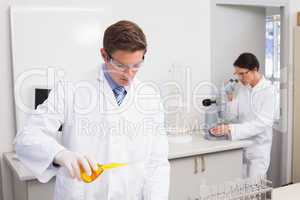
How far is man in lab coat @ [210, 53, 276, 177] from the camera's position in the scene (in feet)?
9.37

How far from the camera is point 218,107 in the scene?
333 cm

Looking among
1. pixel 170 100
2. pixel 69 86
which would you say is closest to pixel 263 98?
pixel 170 100

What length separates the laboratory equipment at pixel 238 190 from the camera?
1.45 m

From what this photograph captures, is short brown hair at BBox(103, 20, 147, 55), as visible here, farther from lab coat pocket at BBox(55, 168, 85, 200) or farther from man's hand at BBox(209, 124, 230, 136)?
man's hand at BBox(209, 124, 230, 136)

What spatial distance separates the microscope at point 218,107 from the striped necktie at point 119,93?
1593 millimetres

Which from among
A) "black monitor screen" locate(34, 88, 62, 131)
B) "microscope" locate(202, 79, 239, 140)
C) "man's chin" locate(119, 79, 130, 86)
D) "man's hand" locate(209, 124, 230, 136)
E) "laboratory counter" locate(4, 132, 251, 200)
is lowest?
"laboratory counter" locate(4, 132, 251, 200)

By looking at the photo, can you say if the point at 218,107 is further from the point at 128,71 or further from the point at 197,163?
the point at 128,71

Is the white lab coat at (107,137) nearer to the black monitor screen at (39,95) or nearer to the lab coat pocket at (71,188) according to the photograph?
the lab coat pocket at (71,188)

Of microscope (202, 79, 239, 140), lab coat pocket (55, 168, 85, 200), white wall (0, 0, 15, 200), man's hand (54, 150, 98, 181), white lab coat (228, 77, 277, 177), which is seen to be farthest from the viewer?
microscope (202, 79, 239, 140)

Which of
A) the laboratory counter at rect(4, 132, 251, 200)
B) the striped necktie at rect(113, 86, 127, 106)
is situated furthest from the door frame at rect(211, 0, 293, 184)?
the striped necktie at rect(113, 86, 127, 106)

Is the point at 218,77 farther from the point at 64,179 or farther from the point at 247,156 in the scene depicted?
the point at 64,179

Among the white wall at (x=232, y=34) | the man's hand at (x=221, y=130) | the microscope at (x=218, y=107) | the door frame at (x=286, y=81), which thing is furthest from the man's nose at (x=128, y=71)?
the door frame at (x=286, y=81)

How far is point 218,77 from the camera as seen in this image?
3.42 m

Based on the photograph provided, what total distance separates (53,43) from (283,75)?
93.3 inches
